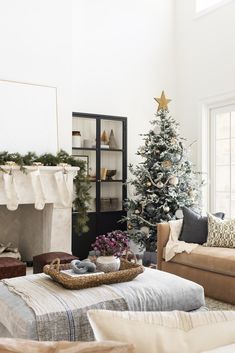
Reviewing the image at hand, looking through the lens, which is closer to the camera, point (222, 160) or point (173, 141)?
point (173, 141)

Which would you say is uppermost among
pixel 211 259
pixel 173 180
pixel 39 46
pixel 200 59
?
pixel 200 59

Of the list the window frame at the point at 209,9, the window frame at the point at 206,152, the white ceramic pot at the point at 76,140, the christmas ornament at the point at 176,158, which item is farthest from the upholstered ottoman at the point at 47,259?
the window frame at the point at 209,9

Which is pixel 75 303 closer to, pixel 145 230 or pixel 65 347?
pixel 65 347

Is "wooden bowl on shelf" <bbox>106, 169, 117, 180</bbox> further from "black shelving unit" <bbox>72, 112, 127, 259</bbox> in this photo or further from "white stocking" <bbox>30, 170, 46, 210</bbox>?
"white stocking" <bbox>30, 170, 46, 210</bbox>

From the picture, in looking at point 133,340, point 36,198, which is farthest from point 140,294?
point 36,198

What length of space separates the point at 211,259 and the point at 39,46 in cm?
343

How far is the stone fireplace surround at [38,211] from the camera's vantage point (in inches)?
189

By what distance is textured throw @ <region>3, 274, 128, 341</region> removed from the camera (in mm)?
2115

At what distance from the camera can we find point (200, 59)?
6.10m

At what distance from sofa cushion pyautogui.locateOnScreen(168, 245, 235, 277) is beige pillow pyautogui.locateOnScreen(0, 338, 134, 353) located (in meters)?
2.93

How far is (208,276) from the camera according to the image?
12.2ft

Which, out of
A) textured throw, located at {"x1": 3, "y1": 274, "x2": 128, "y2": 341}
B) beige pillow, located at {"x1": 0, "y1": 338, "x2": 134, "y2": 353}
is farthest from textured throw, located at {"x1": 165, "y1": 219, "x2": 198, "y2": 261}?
beige pillow, located at {"x1": 0, "y1": 338, "x2": 134, "y2": 353}

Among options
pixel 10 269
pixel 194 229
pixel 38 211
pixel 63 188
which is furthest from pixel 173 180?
pixel 10 269

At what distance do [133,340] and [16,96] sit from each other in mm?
4477
